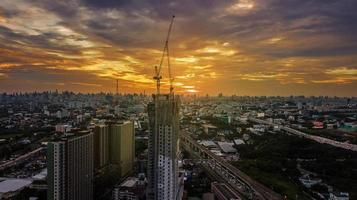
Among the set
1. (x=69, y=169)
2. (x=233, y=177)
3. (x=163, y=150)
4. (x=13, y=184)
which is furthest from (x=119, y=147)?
(x=163, y=150)

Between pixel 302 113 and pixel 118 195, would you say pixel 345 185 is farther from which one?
pixel 302 113

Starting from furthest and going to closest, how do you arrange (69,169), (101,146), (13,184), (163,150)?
(101,146) → (13,184) → (69,169) → (163,150)

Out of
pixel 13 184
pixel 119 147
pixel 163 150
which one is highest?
pixel 163 150

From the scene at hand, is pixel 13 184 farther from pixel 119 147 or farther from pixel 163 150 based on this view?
pixel 163 150

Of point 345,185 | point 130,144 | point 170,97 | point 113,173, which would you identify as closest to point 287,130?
point 345,185

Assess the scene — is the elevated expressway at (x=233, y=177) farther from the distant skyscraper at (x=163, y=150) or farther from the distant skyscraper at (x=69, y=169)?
the distant skyscraper at (x=69, y=169)

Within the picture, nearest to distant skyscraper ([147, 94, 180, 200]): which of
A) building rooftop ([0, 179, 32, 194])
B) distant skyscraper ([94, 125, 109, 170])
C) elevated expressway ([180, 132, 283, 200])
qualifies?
elevated expressway ([180, 132, 283, 200])

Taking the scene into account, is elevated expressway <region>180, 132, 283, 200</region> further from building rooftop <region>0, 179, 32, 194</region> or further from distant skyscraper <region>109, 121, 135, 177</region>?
building rooftop <region>0, 179, 32, 194</region>
